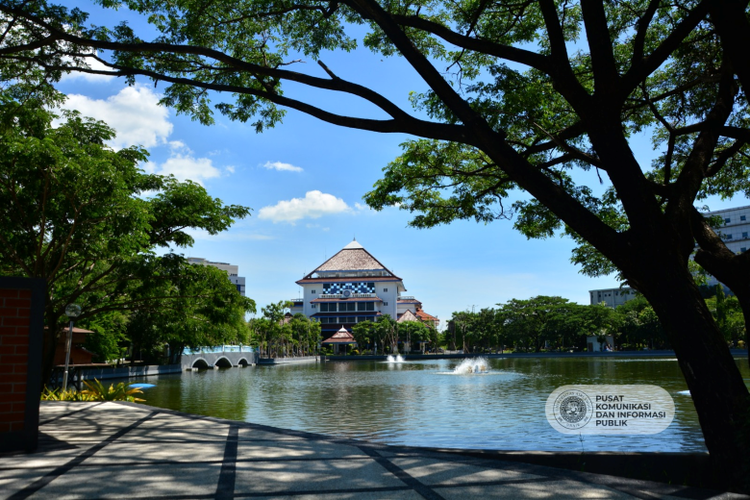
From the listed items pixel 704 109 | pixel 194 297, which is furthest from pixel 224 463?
pixel 194 297

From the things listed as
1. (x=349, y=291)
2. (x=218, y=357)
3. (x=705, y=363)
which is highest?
(x=349, y=291)

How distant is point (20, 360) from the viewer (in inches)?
219

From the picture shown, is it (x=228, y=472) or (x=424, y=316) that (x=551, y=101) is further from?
(x=424, y=316)

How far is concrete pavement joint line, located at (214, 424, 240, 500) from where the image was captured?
13.0ft

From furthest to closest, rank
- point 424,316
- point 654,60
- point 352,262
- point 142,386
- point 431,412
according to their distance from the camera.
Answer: point 424,316
point 352,262
point 142,386
point 431,412
point 654,60

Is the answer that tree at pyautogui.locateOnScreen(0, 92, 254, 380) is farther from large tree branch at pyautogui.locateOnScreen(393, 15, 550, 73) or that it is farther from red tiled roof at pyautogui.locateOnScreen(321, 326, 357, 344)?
red tiled roof at pyautogui.locateOnScreen(321, 326, 357, 344)

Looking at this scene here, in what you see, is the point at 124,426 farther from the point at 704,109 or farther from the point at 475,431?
the point at 704,109

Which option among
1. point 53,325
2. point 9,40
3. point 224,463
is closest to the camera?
point 224,463

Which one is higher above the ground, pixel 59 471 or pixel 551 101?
pixel 551 101

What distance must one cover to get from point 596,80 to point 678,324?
2.68m

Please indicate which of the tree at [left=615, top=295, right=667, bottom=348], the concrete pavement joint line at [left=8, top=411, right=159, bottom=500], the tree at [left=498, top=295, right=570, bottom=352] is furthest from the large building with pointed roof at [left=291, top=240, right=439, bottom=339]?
the concrete pavement joint line at [left=8, top=411, right=159, bottom=500]

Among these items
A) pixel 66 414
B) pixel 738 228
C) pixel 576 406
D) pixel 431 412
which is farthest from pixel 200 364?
pixel 738 228

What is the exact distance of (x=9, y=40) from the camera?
8016 mm

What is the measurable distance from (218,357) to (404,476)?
50244 mm
